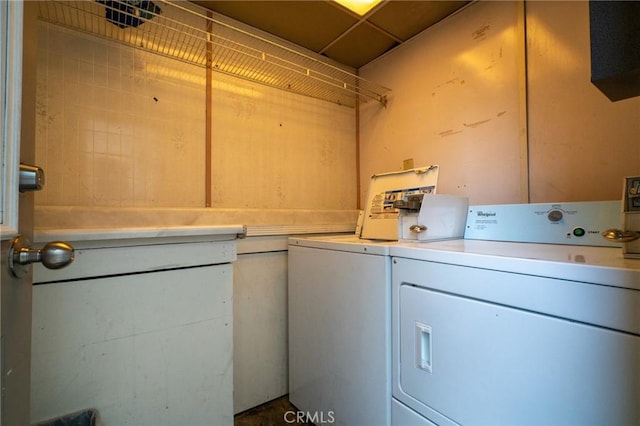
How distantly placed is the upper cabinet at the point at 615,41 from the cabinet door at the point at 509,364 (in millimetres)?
506

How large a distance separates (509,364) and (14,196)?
1.16 metres

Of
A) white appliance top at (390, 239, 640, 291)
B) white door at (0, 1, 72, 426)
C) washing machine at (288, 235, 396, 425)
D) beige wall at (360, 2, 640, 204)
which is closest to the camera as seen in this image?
white door at (0, 1, 72, 426)

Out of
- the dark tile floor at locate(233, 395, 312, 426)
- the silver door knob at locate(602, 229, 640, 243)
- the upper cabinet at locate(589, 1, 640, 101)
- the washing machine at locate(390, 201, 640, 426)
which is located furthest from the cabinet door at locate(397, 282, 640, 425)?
the dark tile floor at locate(233, 395, 312, 426)

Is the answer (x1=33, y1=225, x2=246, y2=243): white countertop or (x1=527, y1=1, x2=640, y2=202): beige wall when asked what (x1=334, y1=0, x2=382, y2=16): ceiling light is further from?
(x1=33, y1=225, x2=246, y2=243): white countertop

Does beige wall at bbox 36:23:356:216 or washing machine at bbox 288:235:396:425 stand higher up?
beige wall at bbox 36:23:356:216

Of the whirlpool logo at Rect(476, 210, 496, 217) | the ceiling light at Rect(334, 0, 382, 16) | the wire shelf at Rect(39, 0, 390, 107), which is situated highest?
the ceiling light at Rect(334, 0, 382, 16)

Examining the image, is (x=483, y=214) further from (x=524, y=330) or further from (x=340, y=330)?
(x=340, y=330)

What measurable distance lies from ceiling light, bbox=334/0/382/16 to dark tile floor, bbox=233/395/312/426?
236cm

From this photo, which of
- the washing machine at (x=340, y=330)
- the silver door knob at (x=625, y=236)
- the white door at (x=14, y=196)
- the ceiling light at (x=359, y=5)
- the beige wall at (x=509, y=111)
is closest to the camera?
the white door at (x=14, y=196)

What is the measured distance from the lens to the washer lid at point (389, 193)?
1.49 metres

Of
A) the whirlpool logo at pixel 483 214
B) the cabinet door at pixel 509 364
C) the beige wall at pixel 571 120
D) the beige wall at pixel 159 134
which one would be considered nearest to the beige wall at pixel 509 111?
the beige wall at pixel 571 120

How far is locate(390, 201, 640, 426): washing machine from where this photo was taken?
0.60m

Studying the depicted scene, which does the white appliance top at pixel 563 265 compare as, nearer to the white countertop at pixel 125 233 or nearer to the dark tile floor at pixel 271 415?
the white countertop at pixel 125 233

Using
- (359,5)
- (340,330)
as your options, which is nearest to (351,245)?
(340,330)
